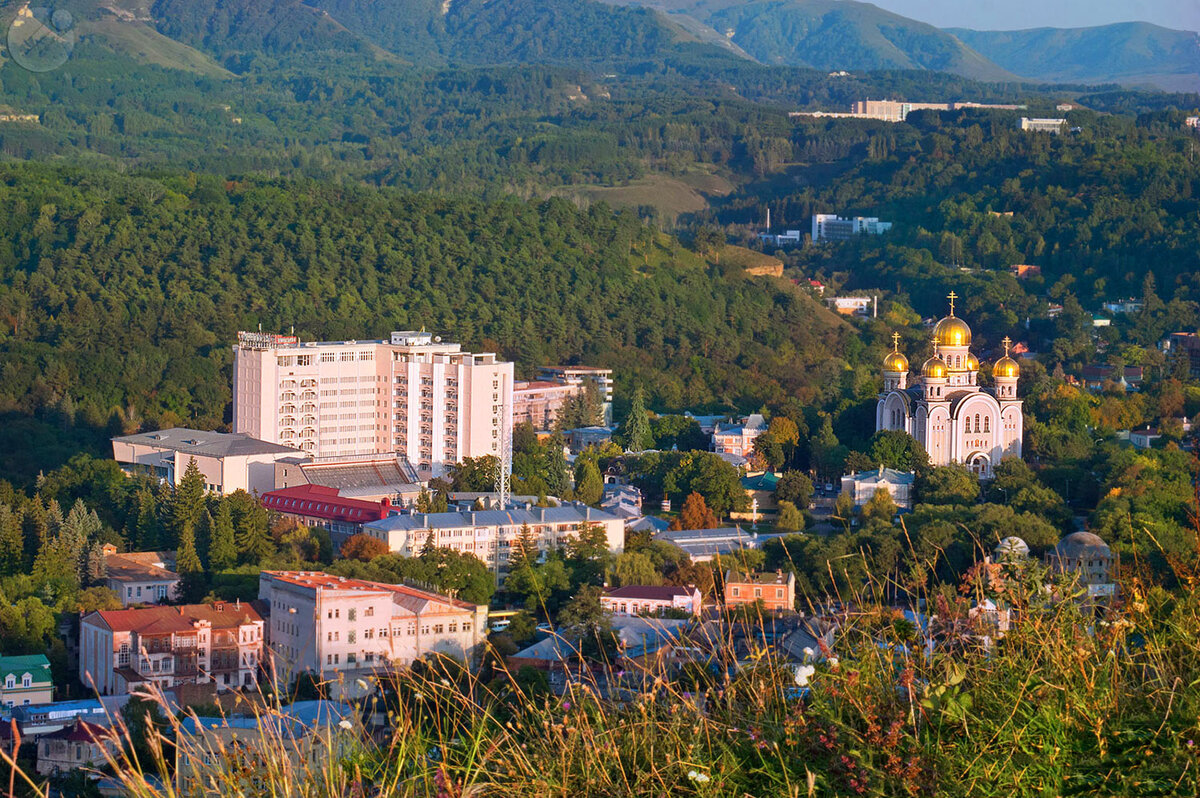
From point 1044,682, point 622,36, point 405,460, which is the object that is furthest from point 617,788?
point 622,36

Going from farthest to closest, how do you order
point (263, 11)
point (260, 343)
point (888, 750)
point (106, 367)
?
point (263, 11) < point (106, 367) < point (260, 343) < point (888, 750)

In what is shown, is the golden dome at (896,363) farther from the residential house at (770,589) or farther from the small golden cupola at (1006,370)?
the residential house at (770,589)

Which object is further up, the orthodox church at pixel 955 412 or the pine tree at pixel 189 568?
the orthodox church at pixel 955 412

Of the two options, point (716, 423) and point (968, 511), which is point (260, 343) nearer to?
point (716, 423)

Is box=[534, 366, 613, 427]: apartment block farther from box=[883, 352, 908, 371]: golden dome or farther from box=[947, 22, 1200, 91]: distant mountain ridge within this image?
box=[947, 22, 1200, 91]: distant mountain ridge

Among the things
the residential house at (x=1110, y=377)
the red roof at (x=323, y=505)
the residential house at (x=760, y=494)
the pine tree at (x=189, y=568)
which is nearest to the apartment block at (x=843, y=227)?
the residential house at (x=1110, y=377)

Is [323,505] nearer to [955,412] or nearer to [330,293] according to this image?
[955,412]
